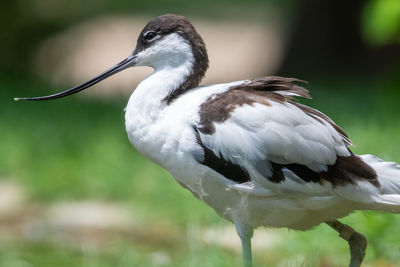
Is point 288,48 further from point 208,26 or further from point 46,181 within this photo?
point 208,26

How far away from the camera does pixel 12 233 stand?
18.2ft

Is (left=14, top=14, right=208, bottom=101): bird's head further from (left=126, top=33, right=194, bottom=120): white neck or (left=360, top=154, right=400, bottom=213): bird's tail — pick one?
(left=360, top=154, right=400, bottom=213): bird's tail

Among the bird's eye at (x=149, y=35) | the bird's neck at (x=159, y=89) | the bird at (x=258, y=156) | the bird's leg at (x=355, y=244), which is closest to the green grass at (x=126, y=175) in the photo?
the bird's leg at (x=355, y=244)

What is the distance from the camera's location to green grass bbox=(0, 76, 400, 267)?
4.52 metres

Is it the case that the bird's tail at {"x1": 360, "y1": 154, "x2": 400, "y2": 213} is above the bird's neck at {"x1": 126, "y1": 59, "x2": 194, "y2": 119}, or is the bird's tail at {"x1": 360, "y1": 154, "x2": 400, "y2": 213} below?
below

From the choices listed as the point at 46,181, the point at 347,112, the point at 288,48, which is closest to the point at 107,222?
the point at 46,181

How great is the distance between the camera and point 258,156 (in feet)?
11.6

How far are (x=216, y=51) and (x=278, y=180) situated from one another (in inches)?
467

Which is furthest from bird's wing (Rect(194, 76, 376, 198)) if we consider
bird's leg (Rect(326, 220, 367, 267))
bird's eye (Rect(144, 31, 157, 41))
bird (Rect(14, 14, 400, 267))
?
bird's eye (Rect(144, 31, 157, 41))

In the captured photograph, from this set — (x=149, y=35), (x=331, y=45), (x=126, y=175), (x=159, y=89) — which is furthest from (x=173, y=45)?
(x=331, y=45)

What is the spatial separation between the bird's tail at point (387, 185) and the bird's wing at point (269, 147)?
0.09m

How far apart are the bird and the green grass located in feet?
2.11

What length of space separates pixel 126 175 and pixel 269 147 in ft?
9.27

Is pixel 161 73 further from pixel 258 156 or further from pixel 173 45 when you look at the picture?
pixel 258 156
